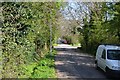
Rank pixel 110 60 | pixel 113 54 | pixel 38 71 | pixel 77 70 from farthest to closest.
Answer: pixel 77 70
pixel 113 54
pixel 110 60
pixel 38 71

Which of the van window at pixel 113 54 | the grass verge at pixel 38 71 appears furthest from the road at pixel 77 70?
the van window at pixel 113 54

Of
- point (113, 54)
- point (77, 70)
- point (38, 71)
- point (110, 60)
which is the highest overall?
point (113, 54)

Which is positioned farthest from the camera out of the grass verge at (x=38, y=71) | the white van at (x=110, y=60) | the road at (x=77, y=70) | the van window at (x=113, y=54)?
the van window at (x=113, y=54)

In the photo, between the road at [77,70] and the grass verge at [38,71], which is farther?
the road at [77,70]

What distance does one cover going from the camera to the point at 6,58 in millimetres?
9609

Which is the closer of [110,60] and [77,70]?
[110,60]

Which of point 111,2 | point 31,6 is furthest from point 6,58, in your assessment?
point 111,2

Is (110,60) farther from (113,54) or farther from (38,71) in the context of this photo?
(38,71)

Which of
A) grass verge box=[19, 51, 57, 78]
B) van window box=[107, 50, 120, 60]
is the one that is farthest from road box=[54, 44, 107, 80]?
van window box=[107, 50, 120, 60]

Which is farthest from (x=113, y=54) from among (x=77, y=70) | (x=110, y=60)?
(x=77, y=70)

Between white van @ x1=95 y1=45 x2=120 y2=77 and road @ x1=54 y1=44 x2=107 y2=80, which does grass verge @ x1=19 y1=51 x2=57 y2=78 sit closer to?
road @ x1=54 y1=44 x2=107 y2=80

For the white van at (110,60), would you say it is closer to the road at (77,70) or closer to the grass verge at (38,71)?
the road at (77,70)

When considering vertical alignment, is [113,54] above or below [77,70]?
above

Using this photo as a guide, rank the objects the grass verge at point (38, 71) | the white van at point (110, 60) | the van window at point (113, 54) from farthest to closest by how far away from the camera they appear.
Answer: the van window at point (113, 54), the white van at point (110, 60), the grass verge at point (38, 71)
